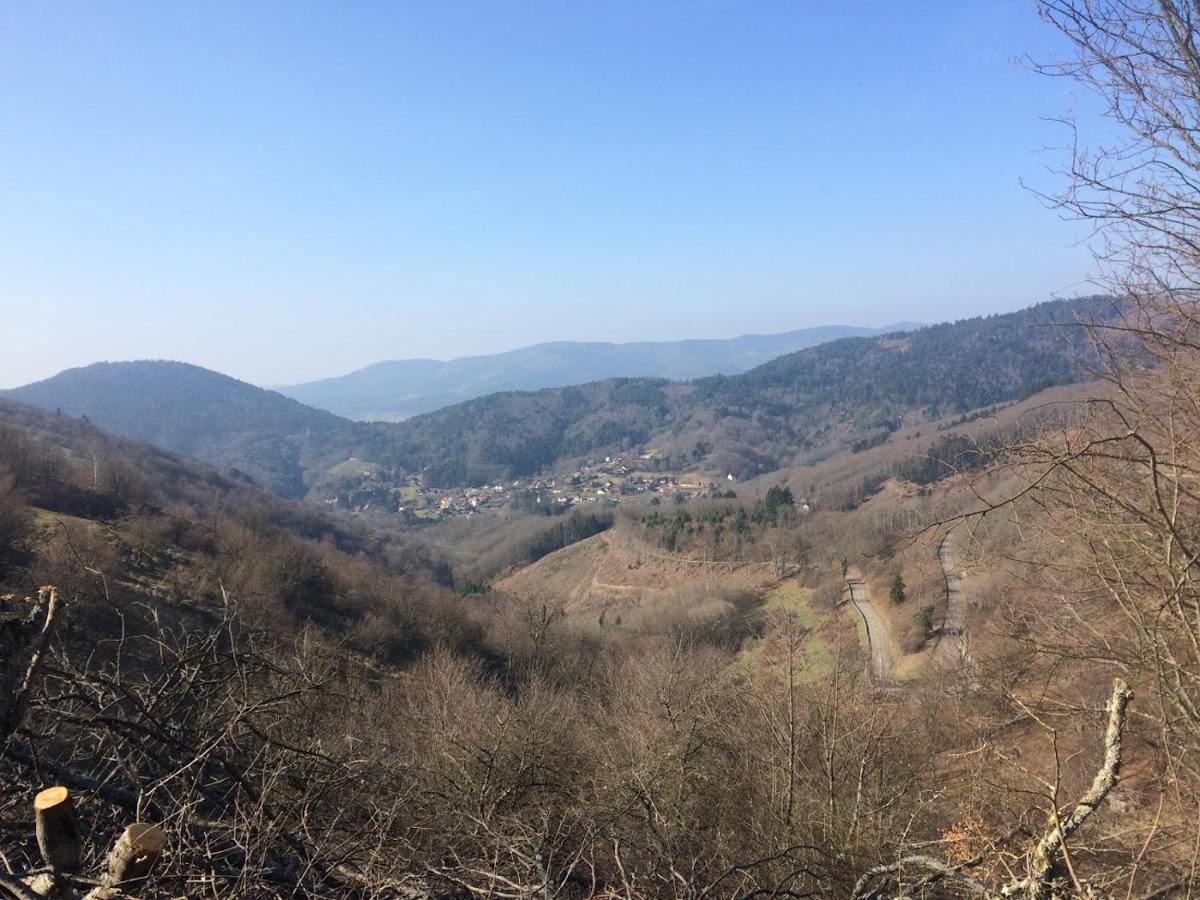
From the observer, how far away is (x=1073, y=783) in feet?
26.2

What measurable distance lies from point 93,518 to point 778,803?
33.0m

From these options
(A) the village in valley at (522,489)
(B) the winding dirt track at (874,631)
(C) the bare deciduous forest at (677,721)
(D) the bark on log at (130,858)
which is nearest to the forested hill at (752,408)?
(A) the village in valley at (522,489)

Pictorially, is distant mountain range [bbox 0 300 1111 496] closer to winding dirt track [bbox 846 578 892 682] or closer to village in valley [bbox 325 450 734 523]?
village in valley [bbox 325 450 734 523]

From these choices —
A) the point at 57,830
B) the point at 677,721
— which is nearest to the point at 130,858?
the point at 57,830

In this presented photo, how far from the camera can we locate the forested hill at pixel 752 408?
133 metres

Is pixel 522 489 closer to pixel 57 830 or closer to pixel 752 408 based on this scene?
pixel 752 408

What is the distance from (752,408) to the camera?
16188 cm

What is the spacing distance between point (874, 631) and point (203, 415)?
177 metres

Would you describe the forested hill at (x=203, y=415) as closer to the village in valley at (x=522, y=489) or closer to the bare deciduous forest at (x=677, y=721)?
the village in valley at (x=522, y=489)

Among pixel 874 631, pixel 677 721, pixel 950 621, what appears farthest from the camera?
pixel 874 631

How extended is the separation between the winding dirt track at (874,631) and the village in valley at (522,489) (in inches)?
2265

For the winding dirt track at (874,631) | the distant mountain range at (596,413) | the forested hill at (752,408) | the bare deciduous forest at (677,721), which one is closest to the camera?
the bare deciduous forest at (677,721)

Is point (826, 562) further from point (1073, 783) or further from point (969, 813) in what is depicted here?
point (969, 813)

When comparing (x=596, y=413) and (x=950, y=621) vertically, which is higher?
(x=596, y=413)
